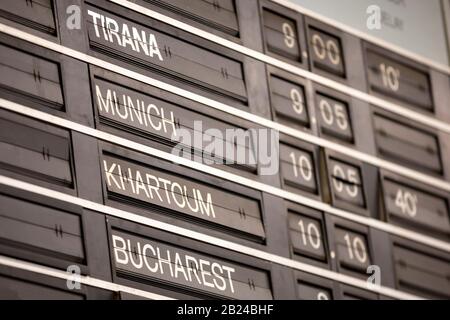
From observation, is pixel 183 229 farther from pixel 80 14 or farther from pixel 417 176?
pixel 417 176

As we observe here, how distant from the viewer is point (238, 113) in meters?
6.54

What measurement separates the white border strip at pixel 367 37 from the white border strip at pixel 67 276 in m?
1.71

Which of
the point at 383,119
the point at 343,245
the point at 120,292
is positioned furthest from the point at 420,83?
the point at 120,292

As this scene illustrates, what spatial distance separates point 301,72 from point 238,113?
53 cm

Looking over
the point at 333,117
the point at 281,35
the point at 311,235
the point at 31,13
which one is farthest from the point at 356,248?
the point at 31,13

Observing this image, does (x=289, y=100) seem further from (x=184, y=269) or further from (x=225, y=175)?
(x=184, y=269)

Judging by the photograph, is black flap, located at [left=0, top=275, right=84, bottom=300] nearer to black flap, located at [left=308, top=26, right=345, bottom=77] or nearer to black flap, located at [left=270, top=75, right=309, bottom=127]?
black flap, located at [left=270, top=75, right=309, bottom=127]

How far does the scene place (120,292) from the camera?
5809mm

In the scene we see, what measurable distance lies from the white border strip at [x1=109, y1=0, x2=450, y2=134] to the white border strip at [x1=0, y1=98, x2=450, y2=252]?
588 mm

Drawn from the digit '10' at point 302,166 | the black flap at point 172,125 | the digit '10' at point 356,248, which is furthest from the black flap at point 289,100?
the digit '10' at point 356,248

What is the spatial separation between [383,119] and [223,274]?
148 centimetres

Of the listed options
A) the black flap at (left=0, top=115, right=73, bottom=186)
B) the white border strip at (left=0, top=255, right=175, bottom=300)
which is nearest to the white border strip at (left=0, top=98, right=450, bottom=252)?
the black flap at (left=0, top=115, right=73, bottom=186)

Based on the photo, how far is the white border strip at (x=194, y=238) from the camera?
18.6 feet

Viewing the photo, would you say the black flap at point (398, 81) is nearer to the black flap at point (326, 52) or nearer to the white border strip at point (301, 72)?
the white border strip at point (301, 72)
